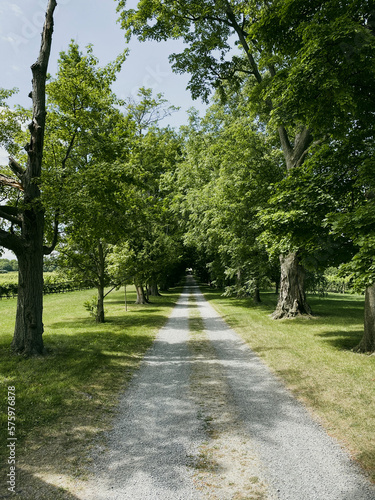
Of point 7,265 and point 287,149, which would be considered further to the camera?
point 7,265

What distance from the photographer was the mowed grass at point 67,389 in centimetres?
436

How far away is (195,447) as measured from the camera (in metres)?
4.20

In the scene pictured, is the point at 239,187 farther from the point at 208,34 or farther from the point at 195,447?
the point at 195,447

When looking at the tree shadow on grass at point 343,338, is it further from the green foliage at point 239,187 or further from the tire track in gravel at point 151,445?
the green foliage at point 239,187

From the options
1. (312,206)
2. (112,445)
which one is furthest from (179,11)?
(112,445)

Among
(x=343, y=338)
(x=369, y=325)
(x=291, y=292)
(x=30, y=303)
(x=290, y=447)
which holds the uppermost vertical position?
(x=30, y=303)

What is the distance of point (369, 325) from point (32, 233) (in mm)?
9866

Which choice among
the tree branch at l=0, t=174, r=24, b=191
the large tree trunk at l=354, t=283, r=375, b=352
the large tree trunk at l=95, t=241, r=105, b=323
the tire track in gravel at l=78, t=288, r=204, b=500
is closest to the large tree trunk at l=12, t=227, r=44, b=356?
the tree branch at l=0, t=174, r=24, b=191

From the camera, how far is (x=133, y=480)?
3.55 metres

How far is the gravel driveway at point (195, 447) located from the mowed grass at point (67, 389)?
40cm

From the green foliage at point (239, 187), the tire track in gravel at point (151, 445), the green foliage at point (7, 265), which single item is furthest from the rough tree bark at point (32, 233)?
the green foliage at point (7, 265)

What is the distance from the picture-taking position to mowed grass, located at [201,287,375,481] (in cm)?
468

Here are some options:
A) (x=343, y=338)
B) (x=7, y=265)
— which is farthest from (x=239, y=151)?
(x=7, y=265)

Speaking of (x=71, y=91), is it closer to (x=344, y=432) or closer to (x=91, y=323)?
(x=91, y=323)
